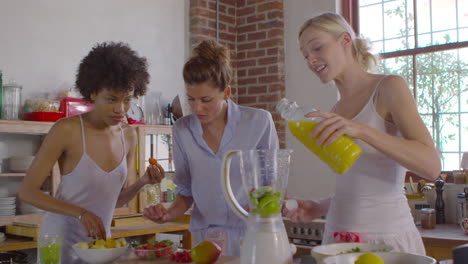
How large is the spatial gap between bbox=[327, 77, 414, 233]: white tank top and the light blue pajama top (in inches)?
18.7

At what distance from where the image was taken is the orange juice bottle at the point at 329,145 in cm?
125

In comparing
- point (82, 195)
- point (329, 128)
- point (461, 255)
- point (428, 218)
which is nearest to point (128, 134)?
point (82, 195)

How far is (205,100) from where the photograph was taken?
1.86m

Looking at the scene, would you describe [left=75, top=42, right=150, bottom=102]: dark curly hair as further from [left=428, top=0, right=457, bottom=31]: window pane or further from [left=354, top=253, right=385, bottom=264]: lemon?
[left=428, top=0, right=457, bottom=31]: window pane

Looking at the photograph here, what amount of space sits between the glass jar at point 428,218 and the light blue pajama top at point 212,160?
6.29 feet

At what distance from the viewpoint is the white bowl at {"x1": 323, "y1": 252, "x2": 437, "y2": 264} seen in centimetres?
98

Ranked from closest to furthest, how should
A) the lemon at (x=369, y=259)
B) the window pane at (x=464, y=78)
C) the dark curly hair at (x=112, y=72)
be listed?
the lemon at (x=369, y=259), the dark curly hair at (x=112, y=72), the window pane at (x=464, y=78)

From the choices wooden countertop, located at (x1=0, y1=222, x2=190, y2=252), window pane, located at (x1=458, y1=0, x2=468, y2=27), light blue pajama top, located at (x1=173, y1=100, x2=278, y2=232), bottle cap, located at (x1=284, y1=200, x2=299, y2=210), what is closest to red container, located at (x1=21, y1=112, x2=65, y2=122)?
wooden countertop, located at (x1=0, y1=222, x2=190, y2=252)

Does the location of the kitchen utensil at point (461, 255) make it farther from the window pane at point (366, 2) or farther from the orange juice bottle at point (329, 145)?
the window pane at point (366, 2)

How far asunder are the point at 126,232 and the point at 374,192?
2468mm

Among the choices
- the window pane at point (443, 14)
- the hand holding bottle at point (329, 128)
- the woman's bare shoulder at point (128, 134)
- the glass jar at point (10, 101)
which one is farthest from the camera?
the window pane at point (443, 14)

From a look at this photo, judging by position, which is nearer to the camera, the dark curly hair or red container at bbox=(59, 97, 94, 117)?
the dark curly hair

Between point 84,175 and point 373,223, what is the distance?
1146 millimetres

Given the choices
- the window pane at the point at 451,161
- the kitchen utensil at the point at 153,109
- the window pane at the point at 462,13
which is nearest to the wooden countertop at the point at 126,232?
the kitchen utensil at the point at 153,109
